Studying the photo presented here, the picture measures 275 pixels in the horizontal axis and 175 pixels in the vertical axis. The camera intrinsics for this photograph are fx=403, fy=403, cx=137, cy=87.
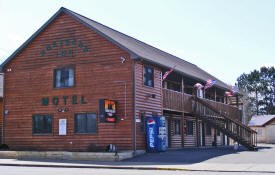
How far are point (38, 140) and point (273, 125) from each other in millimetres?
38951

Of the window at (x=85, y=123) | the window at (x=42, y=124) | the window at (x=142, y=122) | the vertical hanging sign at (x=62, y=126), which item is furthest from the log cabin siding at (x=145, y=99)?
the window at (x=42, y=124)

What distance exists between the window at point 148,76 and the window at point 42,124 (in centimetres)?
680

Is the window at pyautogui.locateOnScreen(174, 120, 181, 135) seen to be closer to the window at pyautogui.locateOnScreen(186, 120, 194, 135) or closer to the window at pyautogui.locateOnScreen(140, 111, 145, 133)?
the window at pyautogui.locateOnScreen(186, 120, 194, 135)

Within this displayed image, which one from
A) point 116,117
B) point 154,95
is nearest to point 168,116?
point 154,95

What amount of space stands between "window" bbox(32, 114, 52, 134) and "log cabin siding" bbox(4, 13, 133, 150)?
0.30m

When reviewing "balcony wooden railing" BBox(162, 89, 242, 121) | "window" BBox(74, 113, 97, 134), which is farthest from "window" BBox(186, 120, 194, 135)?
"window" BBox(74, 113, 97, 134)

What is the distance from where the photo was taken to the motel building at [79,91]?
24438 mm

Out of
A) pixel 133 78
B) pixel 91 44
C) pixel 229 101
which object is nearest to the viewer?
pixel 133 78

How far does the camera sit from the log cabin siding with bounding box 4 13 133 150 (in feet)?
80.8

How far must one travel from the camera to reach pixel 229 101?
1838 inches

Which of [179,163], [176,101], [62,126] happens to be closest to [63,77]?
[62,126]

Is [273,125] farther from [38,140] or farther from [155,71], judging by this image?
[38,140]

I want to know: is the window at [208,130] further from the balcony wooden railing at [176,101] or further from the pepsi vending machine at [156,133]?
the pepsi vending machine at [156,133]

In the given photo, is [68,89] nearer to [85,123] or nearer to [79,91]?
[79,91]
